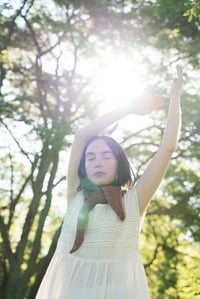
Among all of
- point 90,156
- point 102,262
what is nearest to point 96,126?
point 90,156

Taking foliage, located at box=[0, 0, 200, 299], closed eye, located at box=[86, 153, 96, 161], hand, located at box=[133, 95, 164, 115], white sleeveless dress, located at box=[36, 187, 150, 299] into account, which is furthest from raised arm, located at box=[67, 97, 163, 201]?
foliage, located at box=[0, 0, 200, 299]

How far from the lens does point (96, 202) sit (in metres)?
2.42

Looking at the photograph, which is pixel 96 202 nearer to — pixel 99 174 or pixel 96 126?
pixel 99 174

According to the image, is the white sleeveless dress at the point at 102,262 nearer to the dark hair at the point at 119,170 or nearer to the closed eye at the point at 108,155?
the dark hair at the point at 119,170

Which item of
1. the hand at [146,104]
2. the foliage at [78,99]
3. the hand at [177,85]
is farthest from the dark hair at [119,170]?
the foliage at [78,99]

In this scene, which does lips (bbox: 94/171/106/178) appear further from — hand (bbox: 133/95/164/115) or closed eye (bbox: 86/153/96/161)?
hand (bbox: 133/95/164/115)

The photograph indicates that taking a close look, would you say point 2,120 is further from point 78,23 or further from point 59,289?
point 59,289

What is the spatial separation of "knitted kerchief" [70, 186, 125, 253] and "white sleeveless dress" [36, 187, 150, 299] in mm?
26

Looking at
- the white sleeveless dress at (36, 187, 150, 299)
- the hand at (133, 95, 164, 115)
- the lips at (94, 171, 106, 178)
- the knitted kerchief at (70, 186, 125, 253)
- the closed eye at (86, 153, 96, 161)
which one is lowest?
the white sleeveless dress at (36, 187, 150, 299)

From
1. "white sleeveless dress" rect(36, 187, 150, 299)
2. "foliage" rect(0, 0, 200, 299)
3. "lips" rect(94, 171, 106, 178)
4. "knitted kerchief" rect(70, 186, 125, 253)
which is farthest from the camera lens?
"foliage" rect(0, 0, 200, 299)

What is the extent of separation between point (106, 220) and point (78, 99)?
9347mm

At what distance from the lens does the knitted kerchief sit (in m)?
2.29

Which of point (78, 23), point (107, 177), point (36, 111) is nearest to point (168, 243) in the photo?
point (36, 111)

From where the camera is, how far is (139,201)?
2.40 metres
